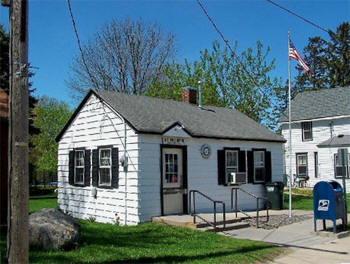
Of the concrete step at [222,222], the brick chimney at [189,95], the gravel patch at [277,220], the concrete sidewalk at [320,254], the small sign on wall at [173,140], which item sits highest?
the brick chimney at [189,95]

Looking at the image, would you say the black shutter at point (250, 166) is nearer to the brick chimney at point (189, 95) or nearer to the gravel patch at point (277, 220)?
the gravel patch at point (277, 220)

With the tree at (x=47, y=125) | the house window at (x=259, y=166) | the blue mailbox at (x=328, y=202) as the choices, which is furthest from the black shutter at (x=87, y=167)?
the tree at (x=47, y=125)

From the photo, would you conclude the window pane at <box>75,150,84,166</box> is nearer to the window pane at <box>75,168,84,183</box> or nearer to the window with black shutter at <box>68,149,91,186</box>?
the window with black shutter at <box>68,149,91,186</box>

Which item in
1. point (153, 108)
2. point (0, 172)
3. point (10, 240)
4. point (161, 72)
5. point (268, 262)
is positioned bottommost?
point (268, 262)

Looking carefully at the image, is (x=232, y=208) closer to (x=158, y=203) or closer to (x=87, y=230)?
(x=158, y=203)

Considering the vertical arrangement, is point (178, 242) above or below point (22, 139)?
below

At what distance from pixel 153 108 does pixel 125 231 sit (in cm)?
612

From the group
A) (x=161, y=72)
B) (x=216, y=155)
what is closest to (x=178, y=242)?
(x=216, y=155)

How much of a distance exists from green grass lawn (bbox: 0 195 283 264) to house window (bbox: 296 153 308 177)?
22.3m

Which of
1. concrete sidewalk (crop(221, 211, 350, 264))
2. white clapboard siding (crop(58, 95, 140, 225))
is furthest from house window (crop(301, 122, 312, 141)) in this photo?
white clapboard siding (crop(58, 95, 140, 225))

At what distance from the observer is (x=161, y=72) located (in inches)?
1310

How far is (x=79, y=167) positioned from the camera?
16.4 m

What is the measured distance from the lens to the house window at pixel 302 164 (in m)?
31.9

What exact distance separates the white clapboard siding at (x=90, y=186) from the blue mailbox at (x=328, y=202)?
220 inches
